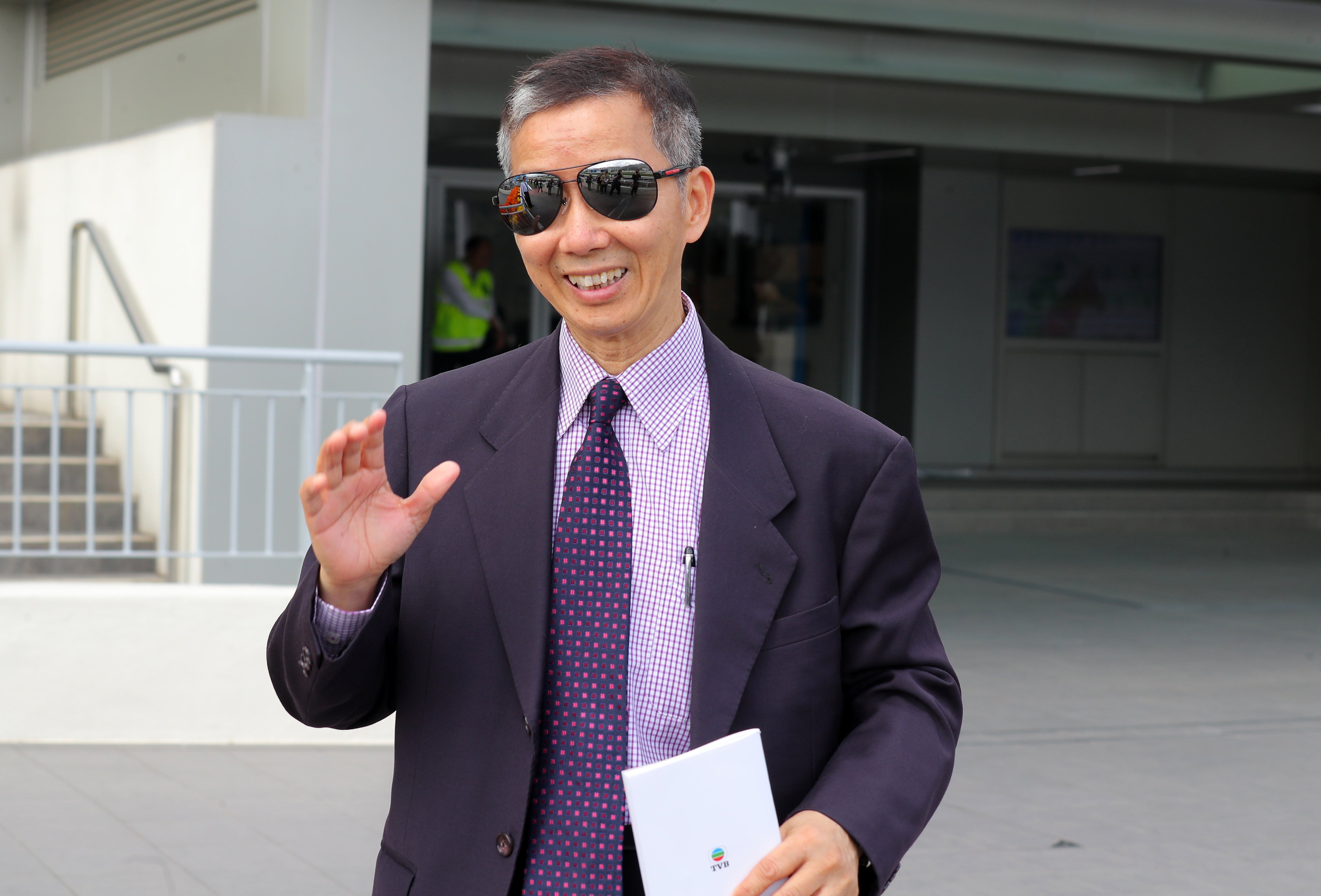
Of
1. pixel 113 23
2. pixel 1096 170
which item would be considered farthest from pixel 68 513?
pixel 1096 170

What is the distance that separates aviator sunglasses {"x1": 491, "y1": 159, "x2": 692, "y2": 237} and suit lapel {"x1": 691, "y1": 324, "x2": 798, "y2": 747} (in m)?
0.26

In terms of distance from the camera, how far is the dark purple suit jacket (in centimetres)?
163

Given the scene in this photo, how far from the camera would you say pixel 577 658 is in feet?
5.47

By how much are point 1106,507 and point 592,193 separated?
13.5 metres

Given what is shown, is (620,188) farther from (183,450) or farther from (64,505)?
(64,505)

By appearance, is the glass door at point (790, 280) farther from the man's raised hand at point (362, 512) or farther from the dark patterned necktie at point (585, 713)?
the man's raised hand at point (362, 512)

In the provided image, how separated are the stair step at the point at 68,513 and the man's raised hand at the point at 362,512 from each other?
17.3ft

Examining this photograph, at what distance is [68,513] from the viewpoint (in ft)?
24.7

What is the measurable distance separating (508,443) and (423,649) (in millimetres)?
254

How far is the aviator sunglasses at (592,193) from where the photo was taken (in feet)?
5.48

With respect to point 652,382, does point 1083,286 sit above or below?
above

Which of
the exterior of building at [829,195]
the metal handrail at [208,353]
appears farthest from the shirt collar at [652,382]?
the exterior of building at [829,195]

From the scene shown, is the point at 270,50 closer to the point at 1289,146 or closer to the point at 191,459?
the point at 191,459

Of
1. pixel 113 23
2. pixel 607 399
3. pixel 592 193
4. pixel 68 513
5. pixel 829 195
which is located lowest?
pixel 68 513
